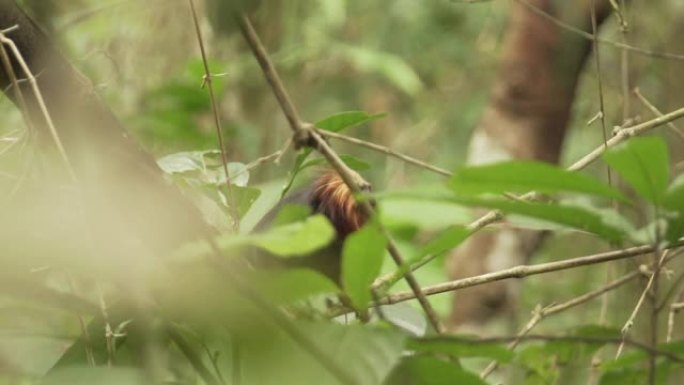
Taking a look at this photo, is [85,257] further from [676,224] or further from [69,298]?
[676,224]

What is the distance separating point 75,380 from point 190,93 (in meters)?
1.69

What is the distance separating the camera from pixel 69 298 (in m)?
0.53

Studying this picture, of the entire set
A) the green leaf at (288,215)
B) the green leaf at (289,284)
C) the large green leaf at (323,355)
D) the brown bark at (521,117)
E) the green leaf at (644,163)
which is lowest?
the brown bark at (521,117)

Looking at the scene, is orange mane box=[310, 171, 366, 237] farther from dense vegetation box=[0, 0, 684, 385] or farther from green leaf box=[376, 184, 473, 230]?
green leaf box=[376, 184, 473, 230]

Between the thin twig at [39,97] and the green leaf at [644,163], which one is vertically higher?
the thin twig at [39,97]

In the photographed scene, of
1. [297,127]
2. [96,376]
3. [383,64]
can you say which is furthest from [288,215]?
[383,64]

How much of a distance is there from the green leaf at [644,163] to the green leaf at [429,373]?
0.14 metres

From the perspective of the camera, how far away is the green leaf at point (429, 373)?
0.62m

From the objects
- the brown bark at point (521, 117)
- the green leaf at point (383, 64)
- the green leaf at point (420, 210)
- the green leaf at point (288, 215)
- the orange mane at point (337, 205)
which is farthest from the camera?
the green leaf at point (383, 64)

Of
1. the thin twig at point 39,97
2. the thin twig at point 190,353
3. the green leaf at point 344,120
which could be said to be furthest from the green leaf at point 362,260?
the green leaf at point 344,120

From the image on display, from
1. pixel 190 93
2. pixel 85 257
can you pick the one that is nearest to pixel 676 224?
pixel 85 257

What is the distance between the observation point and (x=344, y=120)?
0.95 metres

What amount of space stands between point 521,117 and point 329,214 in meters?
1.69

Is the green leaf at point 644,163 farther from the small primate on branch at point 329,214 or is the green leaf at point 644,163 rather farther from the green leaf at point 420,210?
the small primate on branch at point 329,214
